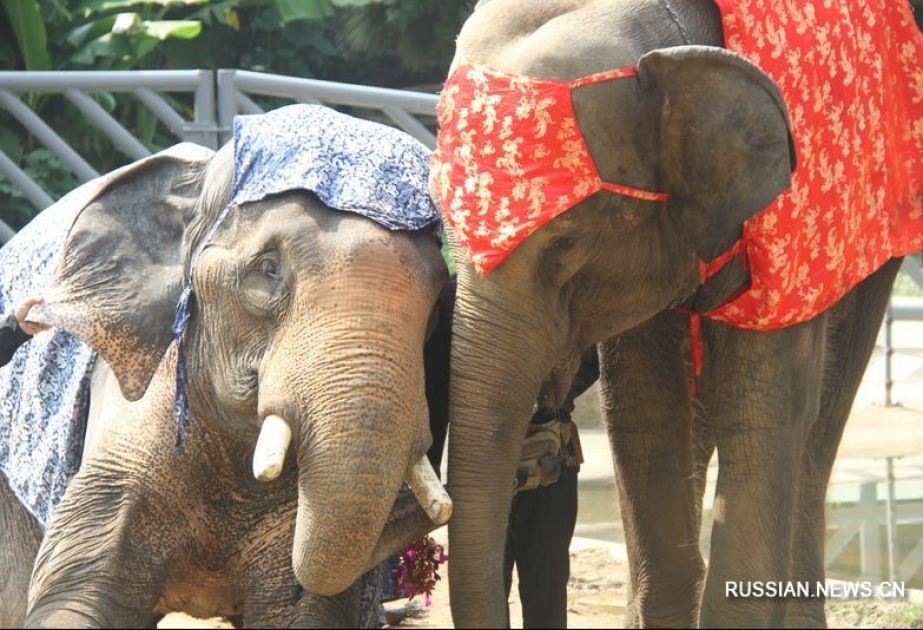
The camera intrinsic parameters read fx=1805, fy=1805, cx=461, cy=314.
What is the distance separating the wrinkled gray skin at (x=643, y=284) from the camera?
13.6 feet

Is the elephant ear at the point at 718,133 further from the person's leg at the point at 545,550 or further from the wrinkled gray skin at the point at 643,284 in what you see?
the person's leg at the point at 545,550

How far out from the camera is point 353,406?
3.70 m

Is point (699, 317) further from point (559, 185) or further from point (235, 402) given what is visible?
point (235, 402)

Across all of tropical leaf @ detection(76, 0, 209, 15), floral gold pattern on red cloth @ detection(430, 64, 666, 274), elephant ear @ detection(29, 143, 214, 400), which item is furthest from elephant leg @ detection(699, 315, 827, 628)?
tropical leaf @ detection(76, 0, 209, 15)

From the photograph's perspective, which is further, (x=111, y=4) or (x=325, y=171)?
(x=111, y=4)

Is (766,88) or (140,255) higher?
(766,88)

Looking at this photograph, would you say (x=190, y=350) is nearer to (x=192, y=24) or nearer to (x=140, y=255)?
(x=140, y=255)

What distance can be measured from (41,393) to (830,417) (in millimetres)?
2287

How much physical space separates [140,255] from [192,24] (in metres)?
7.23

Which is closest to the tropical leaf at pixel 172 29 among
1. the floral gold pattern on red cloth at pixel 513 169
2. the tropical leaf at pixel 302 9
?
the tropical leaf at pixel 302 9

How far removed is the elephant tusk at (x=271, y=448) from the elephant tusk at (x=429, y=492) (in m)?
0.28

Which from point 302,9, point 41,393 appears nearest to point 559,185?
point 41,393

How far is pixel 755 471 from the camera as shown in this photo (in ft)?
15.1

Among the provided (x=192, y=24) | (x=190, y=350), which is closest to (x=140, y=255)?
(x=190, y=350)
